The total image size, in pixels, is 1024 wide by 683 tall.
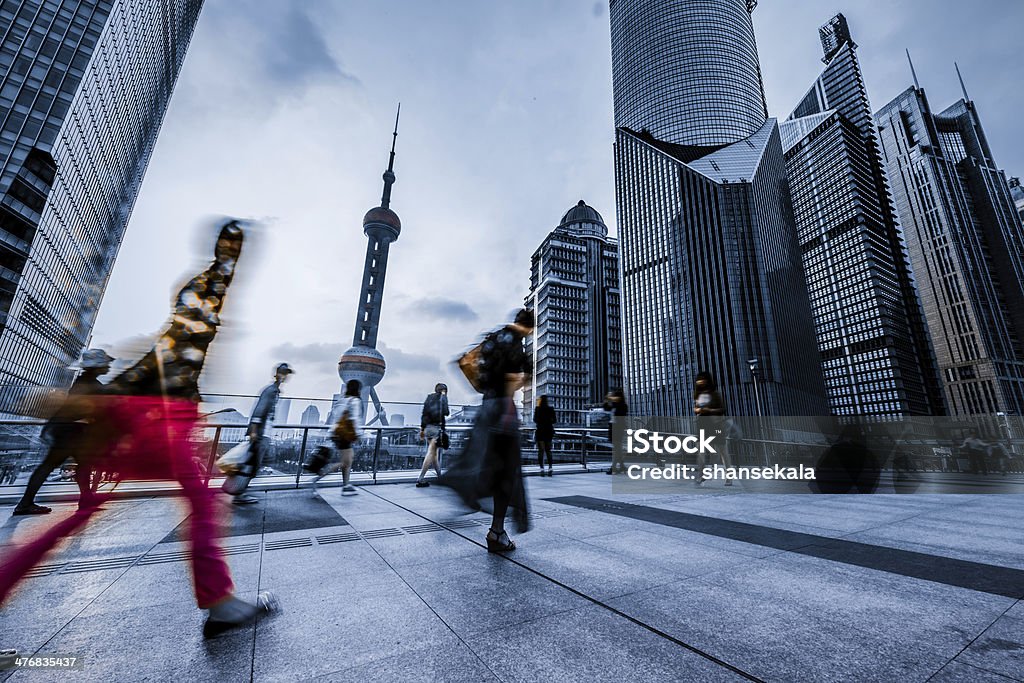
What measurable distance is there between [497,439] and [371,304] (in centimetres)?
8659

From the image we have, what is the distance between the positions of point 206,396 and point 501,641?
1.94m

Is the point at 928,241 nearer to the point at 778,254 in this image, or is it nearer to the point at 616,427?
the point at 778,254

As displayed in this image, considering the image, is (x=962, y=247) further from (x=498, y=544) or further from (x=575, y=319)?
(x=498, y=544)

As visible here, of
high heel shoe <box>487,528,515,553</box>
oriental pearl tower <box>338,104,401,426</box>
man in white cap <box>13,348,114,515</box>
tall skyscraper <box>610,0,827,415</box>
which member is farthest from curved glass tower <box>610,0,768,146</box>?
man in white cap <box>13,348,114,515</box>

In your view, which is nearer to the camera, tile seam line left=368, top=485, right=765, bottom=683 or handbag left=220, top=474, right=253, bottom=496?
tile seam line left=368, top=485, right=765, bottom=683

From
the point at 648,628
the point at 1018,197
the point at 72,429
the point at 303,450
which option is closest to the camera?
the point at 648,628

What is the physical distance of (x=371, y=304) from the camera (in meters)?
84.6

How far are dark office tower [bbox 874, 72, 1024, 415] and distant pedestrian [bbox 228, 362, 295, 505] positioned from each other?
14445 centimetres

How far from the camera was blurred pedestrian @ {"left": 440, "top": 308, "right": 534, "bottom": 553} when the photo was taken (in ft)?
10.7

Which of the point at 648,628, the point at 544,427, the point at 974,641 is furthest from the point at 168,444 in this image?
the point at 544,427

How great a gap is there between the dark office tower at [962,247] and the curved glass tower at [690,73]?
45.3 metres

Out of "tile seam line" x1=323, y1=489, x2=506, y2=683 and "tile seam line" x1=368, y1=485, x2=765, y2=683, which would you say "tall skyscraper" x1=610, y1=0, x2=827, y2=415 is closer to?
"tile seam line" x1=368, y1=485, x2=765, y2=683

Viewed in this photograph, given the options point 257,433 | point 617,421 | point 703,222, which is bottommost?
point 257,433

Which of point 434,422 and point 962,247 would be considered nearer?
point 434,422
